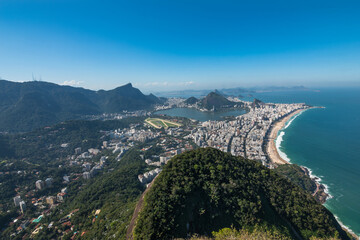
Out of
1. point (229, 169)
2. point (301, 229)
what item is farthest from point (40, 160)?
point (301, 229)

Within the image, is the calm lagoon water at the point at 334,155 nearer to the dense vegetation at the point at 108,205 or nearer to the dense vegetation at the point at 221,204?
the dense vegetation at the point at 221,204

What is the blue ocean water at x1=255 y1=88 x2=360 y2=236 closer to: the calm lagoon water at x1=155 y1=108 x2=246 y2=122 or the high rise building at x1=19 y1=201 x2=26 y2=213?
the calm lagoon water at x1=155 y1=108 x2=246 y2=122

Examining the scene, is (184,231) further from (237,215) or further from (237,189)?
(237,189)

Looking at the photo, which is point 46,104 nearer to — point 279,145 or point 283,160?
point 283,160

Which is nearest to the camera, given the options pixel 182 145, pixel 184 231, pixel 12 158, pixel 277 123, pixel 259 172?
pixel 184 231

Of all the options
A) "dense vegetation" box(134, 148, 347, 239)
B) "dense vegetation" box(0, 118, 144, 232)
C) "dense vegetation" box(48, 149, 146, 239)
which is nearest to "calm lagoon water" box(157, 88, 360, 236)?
"dense vegetation" box(134, 148, 347, 239)

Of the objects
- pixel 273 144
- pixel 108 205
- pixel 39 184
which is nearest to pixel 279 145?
pixel 273 144

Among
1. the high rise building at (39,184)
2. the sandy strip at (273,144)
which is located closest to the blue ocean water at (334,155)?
the sandy strip at (273,144)
